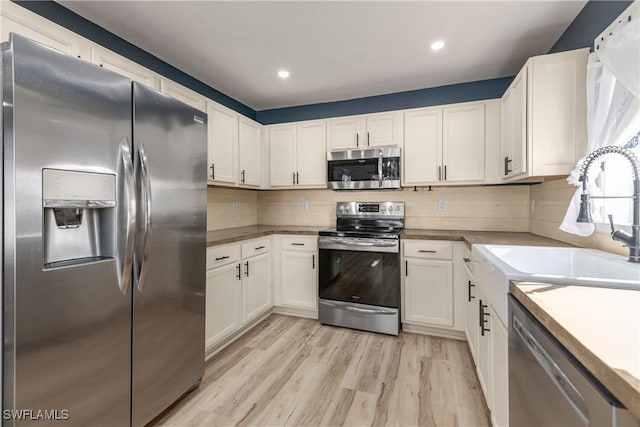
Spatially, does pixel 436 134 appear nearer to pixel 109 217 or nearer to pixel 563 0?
pixel 563 0

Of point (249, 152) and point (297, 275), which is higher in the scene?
point (249, 152)

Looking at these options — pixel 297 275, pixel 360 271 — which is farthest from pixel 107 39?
pixel 360 271

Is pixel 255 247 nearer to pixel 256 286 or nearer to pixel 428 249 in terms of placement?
pixel 256 286

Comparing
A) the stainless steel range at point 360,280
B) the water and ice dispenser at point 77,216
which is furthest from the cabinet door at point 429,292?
the water and ice dispenser at point 77,216

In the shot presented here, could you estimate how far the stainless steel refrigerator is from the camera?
3.29 ft

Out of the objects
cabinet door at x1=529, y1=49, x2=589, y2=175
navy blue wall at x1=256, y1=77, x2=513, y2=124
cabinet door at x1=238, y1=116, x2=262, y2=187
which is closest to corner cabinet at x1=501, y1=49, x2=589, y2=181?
cabinet door at x1=529, y1=49, x2=589, y2=175

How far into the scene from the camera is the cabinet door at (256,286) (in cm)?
266

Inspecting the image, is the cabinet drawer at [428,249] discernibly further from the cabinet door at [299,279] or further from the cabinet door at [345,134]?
the cabinet door at [345,134]

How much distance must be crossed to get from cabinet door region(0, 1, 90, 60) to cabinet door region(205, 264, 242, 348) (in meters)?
1.60

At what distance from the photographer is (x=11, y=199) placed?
0.99 metres

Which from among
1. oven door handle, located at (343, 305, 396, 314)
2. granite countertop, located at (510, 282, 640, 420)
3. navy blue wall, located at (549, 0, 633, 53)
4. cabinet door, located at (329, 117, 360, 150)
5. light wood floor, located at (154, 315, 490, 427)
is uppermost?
navy blue wall, located at (549, 0, 633, 53)

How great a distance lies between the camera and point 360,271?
2727mm

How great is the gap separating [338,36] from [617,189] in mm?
1977

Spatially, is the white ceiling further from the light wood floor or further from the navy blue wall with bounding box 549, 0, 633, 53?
the light wood floor
